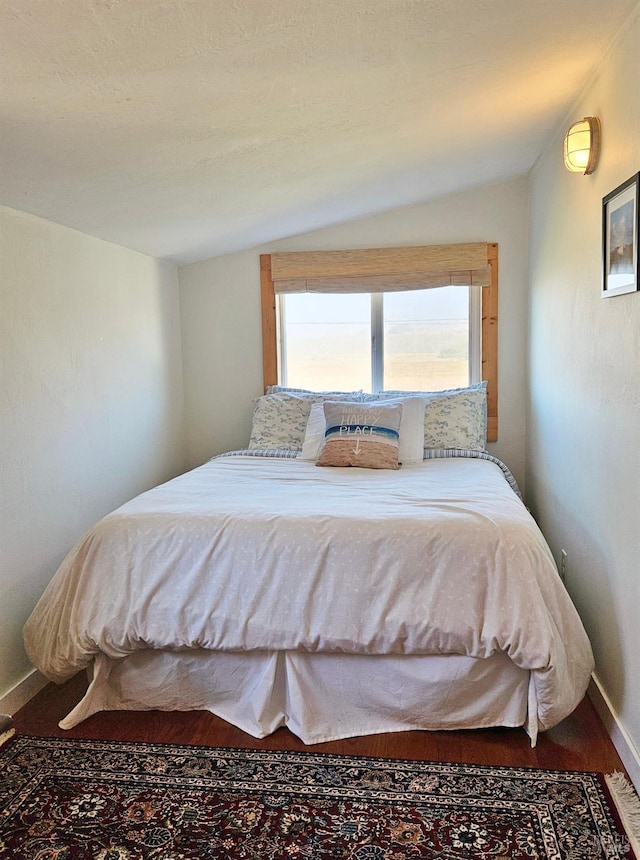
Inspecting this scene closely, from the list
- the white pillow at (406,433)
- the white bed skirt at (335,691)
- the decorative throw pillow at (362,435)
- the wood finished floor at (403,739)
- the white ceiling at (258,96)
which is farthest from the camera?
the white pillow at (406,433)

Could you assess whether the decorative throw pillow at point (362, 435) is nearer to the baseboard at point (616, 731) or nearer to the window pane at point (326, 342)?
the window pane at point (326, 342)

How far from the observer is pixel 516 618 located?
1965mm

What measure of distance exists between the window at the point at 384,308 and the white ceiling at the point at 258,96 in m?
0.74

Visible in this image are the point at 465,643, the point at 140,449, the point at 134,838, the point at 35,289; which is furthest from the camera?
the point at 140,449

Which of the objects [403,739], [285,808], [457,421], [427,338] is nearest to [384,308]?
[427,338]

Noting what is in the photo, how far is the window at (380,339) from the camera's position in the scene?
156 inches

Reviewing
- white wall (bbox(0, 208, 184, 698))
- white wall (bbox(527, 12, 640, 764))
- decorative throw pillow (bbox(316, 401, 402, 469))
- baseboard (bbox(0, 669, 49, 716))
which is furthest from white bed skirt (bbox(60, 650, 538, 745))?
decorative throw pillow (bbox(316, 401, 402, 469))

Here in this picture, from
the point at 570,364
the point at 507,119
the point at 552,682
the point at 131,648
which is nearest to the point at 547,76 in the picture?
the point at 507,119

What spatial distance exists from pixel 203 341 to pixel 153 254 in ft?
2.30

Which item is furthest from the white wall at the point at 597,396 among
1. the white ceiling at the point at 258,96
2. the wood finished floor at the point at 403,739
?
the white ceiling at the point at 258,96

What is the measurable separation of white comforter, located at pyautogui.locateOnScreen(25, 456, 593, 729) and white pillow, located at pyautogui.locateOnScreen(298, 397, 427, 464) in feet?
3.33

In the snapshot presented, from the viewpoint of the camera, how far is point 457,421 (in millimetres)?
3574

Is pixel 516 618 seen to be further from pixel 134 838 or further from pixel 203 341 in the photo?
pixel 203 341

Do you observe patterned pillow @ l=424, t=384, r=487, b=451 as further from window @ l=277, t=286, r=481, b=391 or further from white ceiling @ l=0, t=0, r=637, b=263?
white ceiling @ l=0, t=0, r=637, b=263
